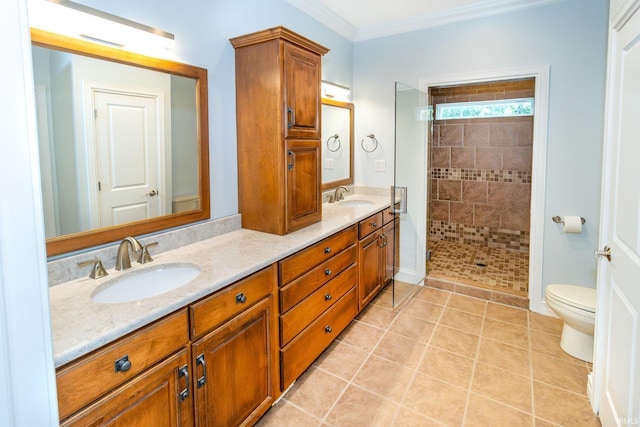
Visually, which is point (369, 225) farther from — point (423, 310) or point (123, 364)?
point (123, 364)

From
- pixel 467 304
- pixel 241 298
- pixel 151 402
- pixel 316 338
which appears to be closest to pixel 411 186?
pixel 467 304

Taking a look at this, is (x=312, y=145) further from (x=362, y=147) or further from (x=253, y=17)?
(x=362, y=147)

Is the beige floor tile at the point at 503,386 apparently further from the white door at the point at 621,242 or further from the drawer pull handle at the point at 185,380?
the drawer pull handle at the point at 185,380

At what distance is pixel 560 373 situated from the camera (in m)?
2.22

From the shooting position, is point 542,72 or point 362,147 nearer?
point 542,72

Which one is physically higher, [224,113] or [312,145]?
[224,113]

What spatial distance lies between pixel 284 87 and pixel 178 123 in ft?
2.07

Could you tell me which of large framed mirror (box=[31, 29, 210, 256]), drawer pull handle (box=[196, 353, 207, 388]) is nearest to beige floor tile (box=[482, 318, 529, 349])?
drawer pull handle (box=[196, 353, 207, 388])

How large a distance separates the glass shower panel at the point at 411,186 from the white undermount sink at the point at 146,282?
73.0 inches

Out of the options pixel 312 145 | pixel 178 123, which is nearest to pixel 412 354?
pixel 312 145

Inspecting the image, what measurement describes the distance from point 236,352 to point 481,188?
4046 mm

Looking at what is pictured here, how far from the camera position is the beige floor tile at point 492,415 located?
5.97 feet

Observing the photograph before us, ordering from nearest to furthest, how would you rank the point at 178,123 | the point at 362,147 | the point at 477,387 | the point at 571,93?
1. the point at 178,123
2. the point at 477,387
3. the point at 571,93
4. the point at 362,147

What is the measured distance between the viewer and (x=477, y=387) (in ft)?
6.88
